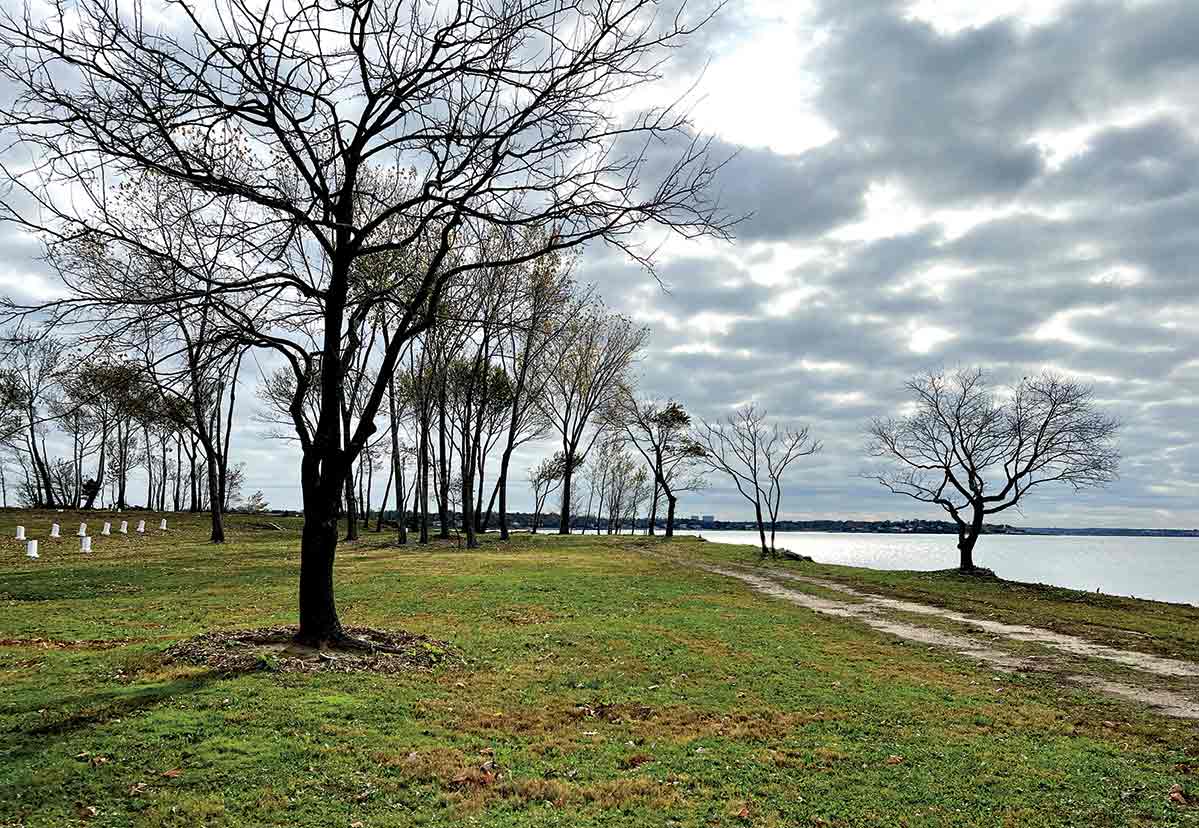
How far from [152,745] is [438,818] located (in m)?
3.08

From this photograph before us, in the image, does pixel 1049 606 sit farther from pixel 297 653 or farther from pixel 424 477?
pixel 424 477

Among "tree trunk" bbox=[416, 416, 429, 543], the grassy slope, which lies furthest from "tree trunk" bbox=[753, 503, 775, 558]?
"tree trunk" bbox=[416, 416, 429, 543]

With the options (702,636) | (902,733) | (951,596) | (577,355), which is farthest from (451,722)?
(577,355)

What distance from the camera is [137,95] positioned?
A: 351 inches

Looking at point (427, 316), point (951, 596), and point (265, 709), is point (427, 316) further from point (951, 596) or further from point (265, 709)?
point (951, 596)

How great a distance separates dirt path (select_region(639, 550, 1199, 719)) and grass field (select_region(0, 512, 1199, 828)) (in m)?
0.73

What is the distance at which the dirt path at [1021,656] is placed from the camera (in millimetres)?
11281

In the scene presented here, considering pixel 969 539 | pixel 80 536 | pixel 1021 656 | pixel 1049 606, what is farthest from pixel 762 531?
pixel 80 536

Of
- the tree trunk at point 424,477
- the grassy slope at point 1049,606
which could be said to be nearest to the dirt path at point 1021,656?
the grassy slope at point 1049,606

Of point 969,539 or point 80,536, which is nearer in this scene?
point 80,536

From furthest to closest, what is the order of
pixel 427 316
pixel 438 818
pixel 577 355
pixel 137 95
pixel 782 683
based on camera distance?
pixel 577 355 → pixel 427 316 → pixel 782 683 → pixel 137 95 → pixel 438 818

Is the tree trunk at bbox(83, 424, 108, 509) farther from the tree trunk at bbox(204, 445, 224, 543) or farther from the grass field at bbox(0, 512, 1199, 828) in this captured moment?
the grass field at bbox(0, 512, 1199, 828)

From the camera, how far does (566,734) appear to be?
26.3 ft

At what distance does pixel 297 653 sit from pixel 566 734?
15.1 feet
